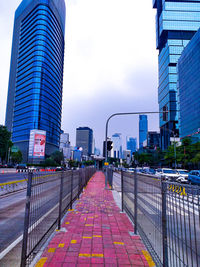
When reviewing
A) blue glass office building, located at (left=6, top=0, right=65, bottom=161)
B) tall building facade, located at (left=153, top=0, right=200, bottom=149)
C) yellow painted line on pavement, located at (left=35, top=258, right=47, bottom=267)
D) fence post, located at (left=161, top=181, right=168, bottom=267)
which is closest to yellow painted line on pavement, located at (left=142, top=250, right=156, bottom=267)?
fence post, located at (left=161, top=181, right=168, bottom=267)

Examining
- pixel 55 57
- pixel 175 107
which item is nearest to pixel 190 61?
pixel 175 107

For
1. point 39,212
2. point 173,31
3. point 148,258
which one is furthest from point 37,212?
point 173,31

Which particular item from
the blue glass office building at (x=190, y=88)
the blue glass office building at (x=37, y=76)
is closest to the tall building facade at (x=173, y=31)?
the blue glass office building at (x=190, y=88)

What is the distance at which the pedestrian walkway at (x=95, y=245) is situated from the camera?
3645 millimetres

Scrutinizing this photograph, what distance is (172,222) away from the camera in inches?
112

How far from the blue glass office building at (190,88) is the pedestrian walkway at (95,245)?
71677 mm

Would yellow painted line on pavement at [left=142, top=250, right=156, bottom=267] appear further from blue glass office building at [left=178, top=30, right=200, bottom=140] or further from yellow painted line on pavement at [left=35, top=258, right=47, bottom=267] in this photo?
blue glass office building at [left=178, top=30, right=200, bottom=140]

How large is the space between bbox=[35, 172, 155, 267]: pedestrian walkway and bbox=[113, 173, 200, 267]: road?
1.64ft

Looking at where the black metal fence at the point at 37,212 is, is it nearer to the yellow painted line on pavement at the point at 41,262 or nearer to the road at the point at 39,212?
the road at the point at 39,212

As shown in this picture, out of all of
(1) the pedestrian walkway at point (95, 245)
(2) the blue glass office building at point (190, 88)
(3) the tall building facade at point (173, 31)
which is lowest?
(1) the pedestrian walkway at point (95, 245)

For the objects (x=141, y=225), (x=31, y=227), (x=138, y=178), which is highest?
(x=138, y=178)

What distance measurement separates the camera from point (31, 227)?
373 centimetres

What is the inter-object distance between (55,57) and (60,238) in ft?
371

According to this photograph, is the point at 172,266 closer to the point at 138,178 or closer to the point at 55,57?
the point at 138,178
